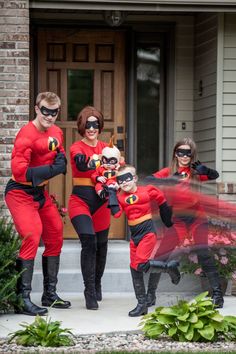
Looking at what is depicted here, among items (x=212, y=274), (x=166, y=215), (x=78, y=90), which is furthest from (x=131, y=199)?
(x=78, y=90)

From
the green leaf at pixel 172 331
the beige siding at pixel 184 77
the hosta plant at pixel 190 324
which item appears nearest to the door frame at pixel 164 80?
the beige siding at pixel 184 77

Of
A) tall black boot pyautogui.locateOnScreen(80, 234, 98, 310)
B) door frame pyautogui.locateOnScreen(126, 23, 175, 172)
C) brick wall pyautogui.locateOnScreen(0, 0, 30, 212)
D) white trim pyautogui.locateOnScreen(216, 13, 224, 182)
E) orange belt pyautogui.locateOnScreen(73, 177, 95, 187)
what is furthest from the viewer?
door frame pyautogui.locateOnScreen(126, 23, 175, 172)

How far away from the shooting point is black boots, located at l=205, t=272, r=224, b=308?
835cm

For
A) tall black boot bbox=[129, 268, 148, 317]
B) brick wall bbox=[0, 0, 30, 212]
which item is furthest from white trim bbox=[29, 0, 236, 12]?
tall black boot bbox=[129, 268, 148, 317]

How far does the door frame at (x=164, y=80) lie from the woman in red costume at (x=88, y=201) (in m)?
2.57

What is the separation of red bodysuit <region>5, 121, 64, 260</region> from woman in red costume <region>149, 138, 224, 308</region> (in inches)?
40.9

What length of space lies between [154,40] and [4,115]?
2620mm

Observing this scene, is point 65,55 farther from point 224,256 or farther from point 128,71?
point 224,256

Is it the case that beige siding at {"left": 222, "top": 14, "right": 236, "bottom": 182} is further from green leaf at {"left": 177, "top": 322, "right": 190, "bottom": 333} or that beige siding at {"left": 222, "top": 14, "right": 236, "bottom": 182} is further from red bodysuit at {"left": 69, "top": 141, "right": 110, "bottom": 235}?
green leaf at {"left": 177, "top": 322, "right": 190, "bottom": 333}

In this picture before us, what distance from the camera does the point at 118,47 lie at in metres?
10.9

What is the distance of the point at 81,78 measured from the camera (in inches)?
429

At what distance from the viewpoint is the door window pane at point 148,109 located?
36.2 ft

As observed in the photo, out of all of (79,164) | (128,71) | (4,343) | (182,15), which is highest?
(182,15)

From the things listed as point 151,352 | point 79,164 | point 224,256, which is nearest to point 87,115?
point 79,164
